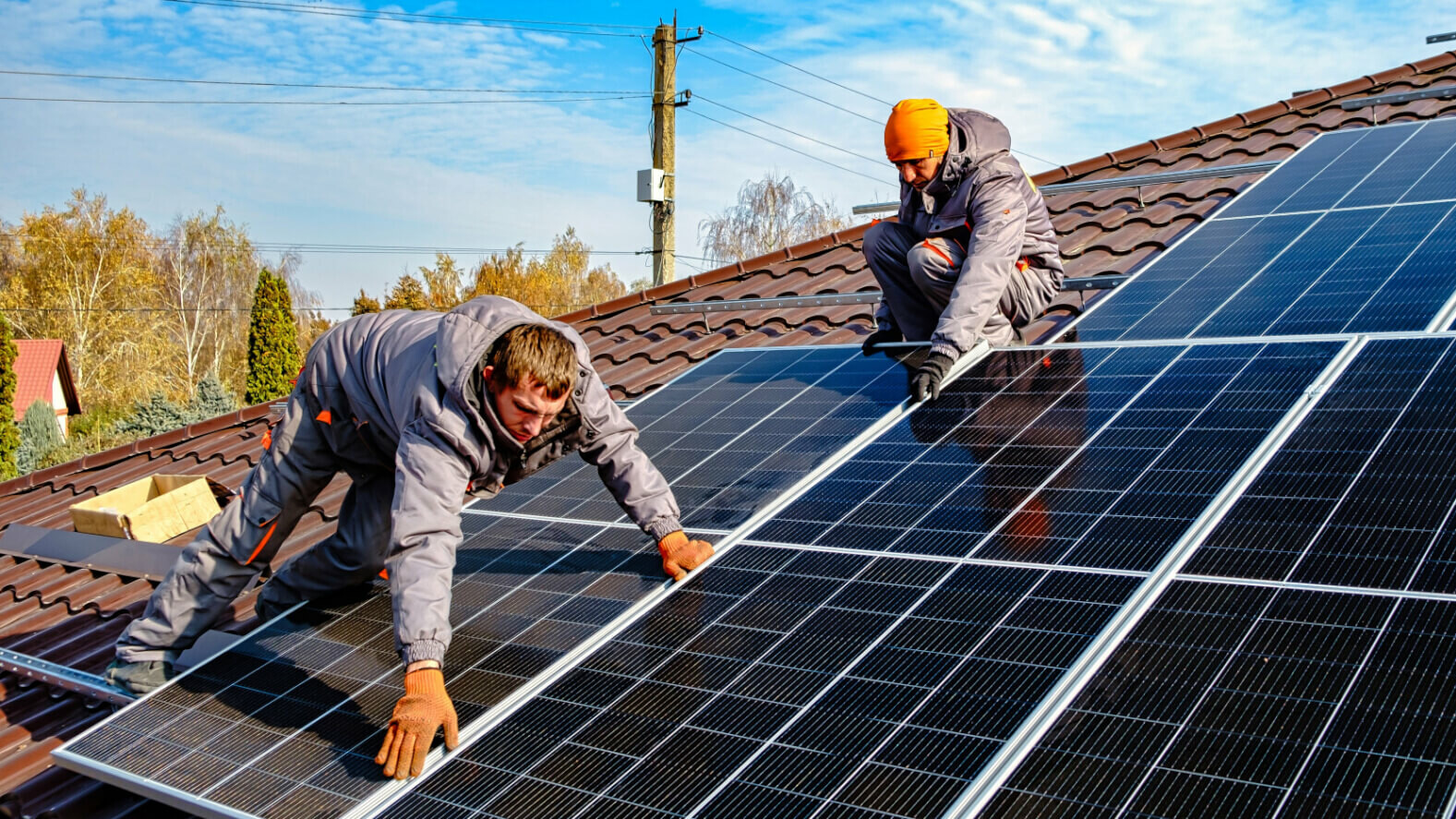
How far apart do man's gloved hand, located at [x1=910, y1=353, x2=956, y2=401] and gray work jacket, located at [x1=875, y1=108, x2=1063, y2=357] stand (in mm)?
100

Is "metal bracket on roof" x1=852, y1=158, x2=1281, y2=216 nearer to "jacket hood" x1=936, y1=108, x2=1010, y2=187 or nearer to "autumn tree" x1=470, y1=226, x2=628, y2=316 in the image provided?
"jacket hood" x1=936, y1=108, x2=1010, y2=187

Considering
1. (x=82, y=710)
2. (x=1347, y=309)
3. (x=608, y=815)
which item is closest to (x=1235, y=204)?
(x=1347, y=309)

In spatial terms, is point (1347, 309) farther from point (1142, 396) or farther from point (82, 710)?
point (82, 710)

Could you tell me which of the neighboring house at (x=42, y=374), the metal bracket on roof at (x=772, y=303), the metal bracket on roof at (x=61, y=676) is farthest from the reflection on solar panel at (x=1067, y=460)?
the neighboring house at (x=42, y=374)

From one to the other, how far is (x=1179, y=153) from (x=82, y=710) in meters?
10.7

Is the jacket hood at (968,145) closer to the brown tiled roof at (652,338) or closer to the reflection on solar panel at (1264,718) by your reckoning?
the brown tiled roof at (652,338)

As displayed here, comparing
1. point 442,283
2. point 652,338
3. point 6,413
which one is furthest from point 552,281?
point 652,338

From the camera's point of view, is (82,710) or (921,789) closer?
(921,789)

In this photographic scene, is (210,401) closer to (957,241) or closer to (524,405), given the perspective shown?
(957,241)

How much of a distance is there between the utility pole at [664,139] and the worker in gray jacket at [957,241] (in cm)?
1503

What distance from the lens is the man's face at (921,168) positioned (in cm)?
632

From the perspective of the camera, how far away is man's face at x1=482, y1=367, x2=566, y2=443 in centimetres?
418

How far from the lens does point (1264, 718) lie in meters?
2.88

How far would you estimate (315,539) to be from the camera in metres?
7.37
